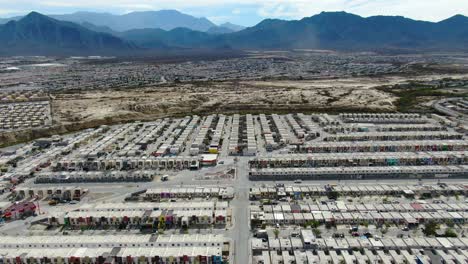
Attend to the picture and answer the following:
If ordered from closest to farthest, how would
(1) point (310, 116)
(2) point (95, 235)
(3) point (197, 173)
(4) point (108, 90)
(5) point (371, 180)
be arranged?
(2) point (95, 235) < (5) point (371, 180) < (3) point (197, 173) < (1) point (310, 116) < (4) point (108, 90)

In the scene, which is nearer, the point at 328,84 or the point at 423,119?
the point at 423,119

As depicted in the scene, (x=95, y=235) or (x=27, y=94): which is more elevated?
(x=27, y=94)

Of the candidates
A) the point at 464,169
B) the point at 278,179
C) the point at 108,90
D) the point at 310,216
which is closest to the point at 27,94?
the point at 108,90

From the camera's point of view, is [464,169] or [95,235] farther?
[464,169]

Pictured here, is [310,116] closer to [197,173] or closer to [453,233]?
[197,173]

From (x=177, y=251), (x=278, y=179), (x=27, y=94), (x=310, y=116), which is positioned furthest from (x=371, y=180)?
(x=27, y=94)

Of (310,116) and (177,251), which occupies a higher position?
(310,116)

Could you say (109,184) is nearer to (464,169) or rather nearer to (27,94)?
(464,169)

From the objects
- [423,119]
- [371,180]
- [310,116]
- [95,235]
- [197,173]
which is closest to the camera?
[95,235]

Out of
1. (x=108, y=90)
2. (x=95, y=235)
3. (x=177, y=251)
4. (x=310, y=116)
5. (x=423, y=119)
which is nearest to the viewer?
(x=177, y=251)
